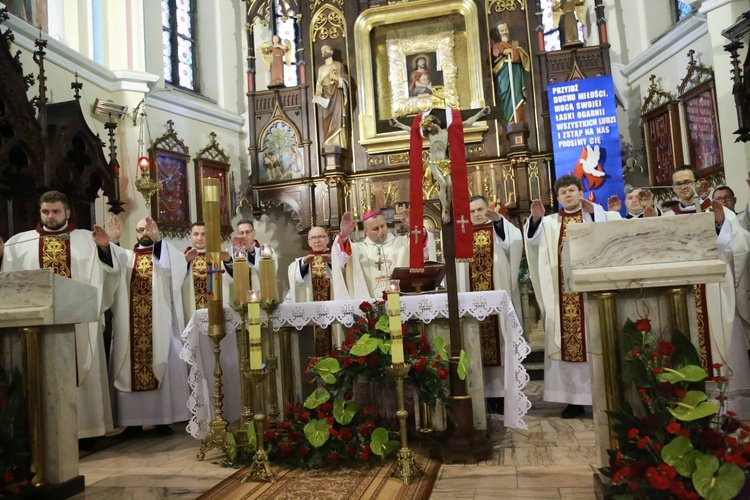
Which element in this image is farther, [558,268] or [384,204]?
[384,204]

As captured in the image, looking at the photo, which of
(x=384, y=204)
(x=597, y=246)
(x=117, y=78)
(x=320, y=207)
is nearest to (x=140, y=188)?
(x=117, y=78)

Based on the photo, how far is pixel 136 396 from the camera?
Result: 5609 mm

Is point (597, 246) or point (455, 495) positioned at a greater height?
point (597, 246)

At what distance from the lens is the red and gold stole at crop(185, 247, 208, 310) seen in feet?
20.6

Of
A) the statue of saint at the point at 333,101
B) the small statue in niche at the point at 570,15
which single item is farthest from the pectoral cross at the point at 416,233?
the small statue in niche at the point at 570,15

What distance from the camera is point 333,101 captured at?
36.8 ft

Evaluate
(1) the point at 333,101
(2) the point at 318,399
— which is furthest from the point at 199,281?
(1) the point at 333,101

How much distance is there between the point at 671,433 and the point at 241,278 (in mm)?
2699

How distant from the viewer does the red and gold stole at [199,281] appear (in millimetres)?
6281

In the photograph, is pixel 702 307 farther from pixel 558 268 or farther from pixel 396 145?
pixel 396 145

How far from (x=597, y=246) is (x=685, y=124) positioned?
728 cm

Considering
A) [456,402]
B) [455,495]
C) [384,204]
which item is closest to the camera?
[455,495]

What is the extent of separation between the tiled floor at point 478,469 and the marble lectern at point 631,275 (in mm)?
564

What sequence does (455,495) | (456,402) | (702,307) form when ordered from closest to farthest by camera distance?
(455,495)
(456,402)
(702,307)
